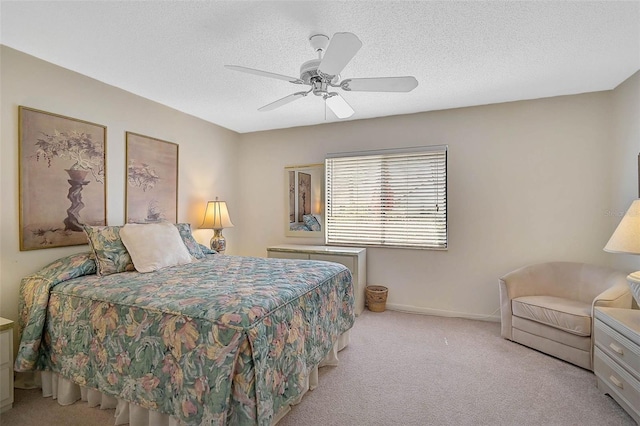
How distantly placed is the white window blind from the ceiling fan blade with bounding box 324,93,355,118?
1.51m

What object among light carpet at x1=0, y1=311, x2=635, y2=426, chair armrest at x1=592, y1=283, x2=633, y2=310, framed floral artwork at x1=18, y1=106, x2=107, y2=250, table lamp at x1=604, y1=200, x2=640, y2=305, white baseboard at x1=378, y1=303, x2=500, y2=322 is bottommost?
light carpet at x1=0, y1=311, x2=635, y2=426

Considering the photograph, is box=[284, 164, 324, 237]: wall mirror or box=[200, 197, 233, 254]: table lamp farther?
box=[284, 164, 324, 237]: wall mirror

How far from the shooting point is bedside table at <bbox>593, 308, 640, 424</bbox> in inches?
70.4

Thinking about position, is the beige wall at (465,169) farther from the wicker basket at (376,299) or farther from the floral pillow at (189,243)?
the floral pillow at (189,243)

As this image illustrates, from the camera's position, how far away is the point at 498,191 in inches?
137

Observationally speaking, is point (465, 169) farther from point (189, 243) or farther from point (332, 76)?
point (189, 243)

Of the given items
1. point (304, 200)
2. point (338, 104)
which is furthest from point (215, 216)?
point (338, 104)

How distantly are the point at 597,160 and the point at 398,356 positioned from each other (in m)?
2.83

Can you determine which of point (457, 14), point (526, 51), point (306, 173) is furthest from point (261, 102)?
point (526, 51)

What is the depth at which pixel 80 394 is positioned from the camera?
2.09m

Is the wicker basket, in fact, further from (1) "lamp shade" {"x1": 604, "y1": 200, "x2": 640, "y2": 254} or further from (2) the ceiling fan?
(2) the ceiling fan

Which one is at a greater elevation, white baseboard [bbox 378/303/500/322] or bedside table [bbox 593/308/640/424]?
bedside table [bbox 593/308/640/424]

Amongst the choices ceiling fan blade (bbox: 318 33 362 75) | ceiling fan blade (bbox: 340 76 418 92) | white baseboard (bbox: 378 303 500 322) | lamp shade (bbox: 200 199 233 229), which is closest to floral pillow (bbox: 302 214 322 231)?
lamp shade (bbox: 200 199 233 229)

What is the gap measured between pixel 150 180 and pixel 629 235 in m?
4.18
